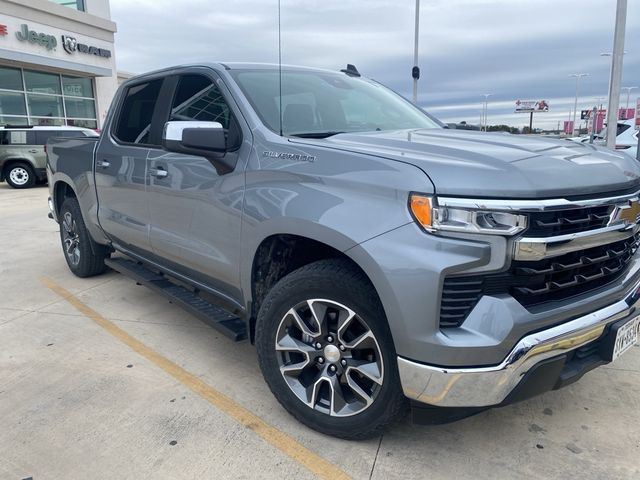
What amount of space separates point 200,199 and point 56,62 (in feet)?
75.1

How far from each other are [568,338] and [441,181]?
86 cm

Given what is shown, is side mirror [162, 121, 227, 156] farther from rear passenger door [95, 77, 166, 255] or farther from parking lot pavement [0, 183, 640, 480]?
parking lot pavement [0, 183, 640, 480]

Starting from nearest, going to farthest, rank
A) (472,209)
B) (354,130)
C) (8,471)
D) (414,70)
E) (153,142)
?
(472,209)
(8,471)
(354,130)
(153,142)
(414,70)

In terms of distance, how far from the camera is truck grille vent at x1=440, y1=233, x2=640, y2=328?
2.10 m

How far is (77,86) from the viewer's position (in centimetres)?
2461

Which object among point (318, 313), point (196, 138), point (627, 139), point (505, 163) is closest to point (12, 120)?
point (627, 139)

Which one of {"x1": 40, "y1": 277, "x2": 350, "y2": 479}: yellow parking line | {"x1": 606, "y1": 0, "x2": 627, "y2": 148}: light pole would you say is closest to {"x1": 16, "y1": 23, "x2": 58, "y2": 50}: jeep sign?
{"x1": 606, "y1": 0, "x2": 627, "y2": 148}: light pole

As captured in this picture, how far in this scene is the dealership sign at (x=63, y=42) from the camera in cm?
2091

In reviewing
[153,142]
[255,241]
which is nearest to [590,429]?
[255,241]

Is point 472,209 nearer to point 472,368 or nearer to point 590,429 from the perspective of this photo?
point 472,368

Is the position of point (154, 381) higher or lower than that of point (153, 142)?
lower

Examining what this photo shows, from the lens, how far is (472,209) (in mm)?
2068

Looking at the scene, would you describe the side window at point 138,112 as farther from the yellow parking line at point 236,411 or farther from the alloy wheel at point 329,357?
the alloy wheel at point 329,357

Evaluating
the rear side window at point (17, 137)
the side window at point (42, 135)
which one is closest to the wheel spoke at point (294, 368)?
the side window at point (42, 135)
